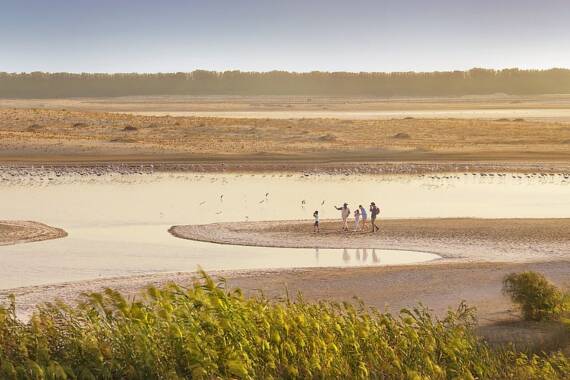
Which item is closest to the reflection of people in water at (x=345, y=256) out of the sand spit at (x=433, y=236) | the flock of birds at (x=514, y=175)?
the sand spit at (x=433, y=236)

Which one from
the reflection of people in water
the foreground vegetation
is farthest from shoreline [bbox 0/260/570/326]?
the foreground vegetation

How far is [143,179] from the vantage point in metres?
51.4

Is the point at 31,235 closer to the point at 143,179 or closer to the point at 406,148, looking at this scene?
the point at 143,179

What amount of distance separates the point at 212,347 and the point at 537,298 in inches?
385

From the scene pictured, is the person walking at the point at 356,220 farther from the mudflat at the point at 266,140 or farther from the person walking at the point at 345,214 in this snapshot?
the mudflat at the point at 266,140

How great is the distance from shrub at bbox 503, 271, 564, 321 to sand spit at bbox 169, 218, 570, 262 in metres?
8.40

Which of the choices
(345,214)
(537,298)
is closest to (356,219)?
(345,214)

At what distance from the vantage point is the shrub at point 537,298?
19.4m

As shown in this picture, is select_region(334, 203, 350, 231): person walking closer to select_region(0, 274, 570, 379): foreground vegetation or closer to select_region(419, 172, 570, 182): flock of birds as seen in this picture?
select_region(419, 172, 570, 182): flock of birds

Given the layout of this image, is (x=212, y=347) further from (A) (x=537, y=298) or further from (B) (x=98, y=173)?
(B) (x=98, y=173)

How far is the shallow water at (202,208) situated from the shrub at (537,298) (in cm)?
854

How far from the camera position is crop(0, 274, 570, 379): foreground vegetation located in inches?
441

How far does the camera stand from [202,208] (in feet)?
130

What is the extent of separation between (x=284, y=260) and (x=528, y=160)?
34786 mm
